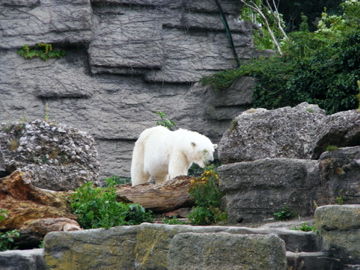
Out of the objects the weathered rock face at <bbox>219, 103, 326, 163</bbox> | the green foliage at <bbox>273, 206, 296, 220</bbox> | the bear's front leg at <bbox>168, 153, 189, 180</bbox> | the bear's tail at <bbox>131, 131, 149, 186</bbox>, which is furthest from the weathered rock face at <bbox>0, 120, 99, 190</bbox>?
the green foliage at <bbox>273, 206, 296, 220</bbox>

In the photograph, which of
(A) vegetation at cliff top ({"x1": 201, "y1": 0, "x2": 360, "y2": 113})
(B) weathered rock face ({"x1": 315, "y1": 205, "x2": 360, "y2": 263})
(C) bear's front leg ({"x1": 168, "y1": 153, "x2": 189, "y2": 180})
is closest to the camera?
(B) weathered rock face ({"x1": 315, "y1": 205, "x2": 360, "y2": 263})

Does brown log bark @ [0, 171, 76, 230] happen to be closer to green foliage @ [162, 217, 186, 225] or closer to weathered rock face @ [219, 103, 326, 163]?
green foliage @ [162, 217, 186, 225]

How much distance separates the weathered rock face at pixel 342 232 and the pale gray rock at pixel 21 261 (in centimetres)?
200

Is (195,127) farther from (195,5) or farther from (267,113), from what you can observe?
(267,113)

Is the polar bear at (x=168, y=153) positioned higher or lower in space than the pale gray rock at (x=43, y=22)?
lower

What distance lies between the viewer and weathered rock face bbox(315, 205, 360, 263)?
16.7 ft

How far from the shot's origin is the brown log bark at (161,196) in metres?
8.40

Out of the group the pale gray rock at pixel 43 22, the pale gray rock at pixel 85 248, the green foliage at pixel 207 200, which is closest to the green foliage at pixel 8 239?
the pale gray rock at pixel 85 248

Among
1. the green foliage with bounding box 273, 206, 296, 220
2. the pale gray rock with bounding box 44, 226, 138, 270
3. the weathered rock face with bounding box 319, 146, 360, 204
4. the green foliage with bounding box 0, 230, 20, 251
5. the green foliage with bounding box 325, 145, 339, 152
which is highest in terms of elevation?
the green foliage with bounding box 325, 145, 339, 152

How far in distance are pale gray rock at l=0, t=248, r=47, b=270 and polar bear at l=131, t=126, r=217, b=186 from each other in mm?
4421

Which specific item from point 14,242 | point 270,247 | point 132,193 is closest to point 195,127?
point 132,193

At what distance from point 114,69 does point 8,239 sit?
30.7ft

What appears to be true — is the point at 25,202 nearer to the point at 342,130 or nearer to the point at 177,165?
the point at 342,130

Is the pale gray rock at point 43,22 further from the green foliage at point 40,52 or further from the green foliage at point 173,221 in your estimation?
the green foliage at point 173,221
